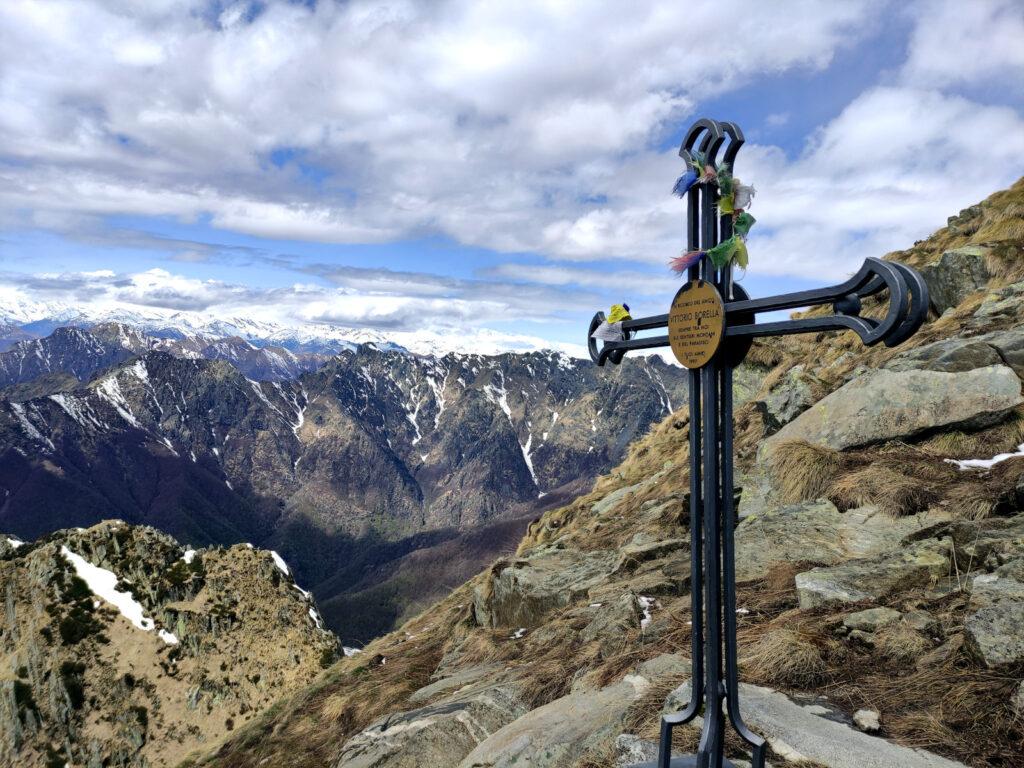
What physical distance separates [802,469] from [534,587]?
5.53 meters

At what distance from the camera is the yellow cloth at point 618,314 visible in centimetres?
568

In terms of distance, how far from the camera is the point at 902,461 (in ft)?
31.8

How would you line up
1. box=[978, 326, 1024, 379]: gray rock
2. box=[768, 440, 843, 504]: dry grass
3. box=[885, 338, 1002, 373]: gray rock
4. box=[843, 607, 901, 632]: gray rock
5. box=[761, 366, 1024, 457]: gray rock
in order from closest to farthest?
1. box=[843, 607, 901, 632]: gray rock
2. box=[761, 366, 1024, 457]: gray rock
3. box=[768, 440, 843, 504]: dry grass
4. box=[978, 326, 1024, 379]: gray rock
5. box=[885, 338, 1002, 373]: gray rock

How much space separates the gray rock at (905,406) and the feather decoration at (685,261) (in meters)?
8.08

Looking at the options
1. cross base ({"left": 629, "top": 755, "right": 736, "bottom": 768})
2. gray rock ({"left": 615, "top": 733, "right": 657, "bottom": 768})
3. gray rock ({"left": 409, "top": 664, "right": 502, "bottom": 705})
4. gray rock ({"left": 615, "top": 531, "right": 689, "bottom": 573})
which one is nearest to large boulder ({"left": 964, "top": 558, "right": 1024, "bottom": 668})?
cross base ({"left": 629, "top": 755, "right": 736, "bottom": 768})

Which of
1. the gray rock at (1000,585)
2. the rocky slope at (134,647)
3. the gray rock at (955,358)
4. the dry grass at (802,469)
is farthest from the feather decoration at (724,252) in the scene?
the rocky slope at (134,647)

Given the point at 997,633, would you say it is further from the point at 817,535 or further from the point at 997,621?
the point at 817,535

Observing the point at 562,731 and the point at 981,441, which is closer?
the point at 562,731

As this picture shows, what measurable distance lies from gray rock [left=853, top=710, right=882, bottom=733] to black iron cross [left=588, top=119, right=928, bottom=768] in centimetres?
98

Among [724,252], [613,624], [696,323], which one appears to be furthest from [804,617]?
[724,252]

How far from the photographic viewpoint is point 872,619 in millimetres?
5984

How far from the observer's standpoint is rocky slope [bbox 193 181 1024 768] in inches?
190

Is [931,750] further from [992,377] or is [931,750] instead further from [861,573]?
[992,377]

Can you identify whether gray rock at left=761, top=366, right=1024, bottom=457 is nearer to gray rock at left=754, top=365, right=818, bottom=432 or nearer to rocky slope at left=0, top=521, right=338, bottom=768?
gray rock at left=754, top=365, right=818, bottom=432
